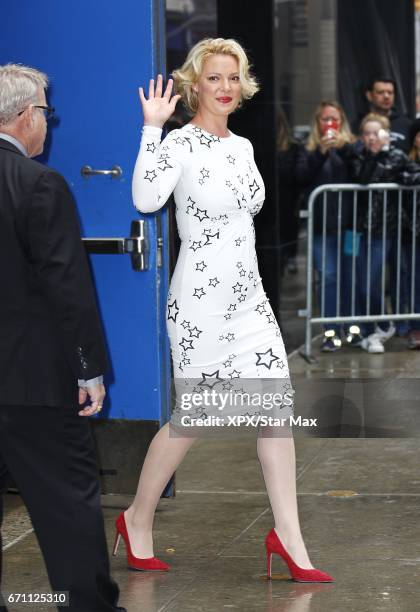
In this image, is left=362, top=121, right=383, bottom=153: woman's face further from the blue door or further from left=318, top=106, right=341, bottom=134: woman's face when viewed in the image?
the blue door

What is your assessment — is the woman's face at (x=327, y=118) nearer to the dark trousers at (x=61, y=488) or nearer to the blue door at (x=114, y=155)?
the blue door at (x=114, y=155)

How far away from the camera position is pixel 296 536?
4574 millimetres

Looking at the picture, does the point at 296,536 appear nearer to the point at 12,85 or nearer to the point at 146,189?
the point at 146,189

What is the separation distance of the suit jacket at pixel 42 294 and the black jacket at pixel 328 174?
20.4 ft

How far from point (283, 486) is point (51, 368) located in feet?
4.03

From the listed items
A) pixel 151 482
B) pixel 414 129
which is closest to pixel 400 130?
pixel 414 129

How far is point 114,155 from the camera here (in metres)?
5.48

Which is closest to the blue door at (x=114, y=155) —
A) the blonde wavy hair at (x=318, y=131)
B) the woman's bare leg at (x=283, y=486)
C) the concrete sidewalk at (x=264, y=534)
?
the concrete sidewalk at (x=264, y=534)

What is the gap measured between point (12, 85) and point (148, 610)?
189 cm

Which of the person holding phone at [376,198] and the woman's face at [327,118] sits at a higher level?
the woman's face at [327,118]

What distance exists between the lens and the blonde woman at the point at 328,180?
32.3ft

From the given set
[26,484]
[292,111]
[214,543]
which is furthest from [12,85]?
[292,111]

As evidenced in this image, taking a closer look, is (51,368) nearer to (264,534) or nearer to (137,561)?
(137,561)

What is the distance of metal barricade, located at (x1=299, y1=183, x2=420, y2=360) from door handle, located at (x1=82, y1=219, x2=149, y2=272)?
163 inches
